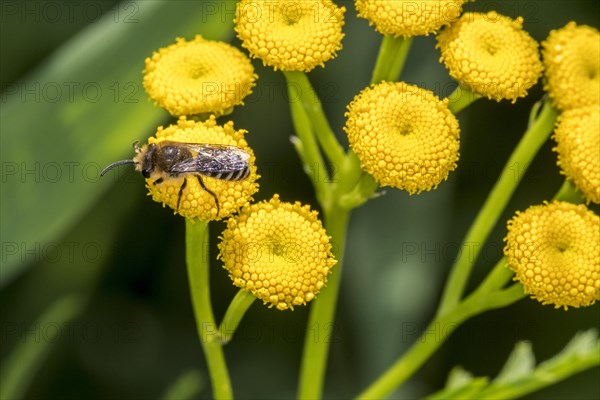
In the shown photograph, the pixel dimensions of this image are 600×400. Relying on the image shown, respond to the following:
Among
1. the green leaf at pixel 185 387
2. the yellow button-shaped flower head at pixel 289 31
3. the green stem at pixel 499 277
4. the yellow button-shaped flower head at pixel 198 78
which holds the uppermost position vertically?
the yellow button-shaped flower head at pixel 289 31

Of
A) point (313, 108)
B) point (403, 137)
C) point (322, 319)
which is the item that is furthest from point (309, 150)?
point (322, 319)

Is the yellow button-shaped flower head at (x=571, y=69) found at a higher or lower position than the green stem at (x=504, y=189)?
higher

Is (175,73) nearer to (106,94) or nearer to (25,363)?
(106,94)

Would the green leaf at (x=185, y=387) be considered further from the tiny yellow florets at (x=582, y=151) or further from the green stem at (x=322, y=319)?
the tiny yellow florets at (x=582, y=151)

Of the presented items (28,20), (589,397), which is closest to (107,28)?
(28,20)

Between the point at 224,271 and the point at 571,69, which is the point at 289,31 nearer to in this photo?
the point at 571,69

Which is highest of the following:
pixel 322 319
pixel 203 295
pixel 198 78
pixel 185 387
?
pixel 198 78

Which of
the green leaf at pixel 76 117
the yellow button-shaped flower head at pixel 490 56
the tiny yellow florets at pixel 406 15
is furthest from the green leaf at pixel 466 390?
the green leaf at pixel 76 117

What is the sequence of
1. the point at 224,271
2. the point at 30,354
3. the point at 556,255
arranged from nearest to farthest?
the point at 556,255 < the point at 30,354 < the point at 224,271
